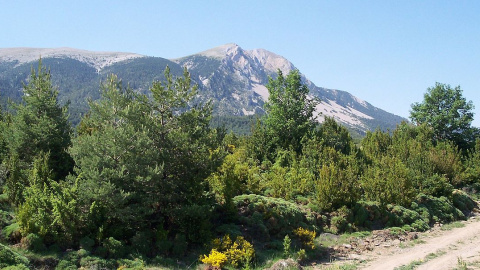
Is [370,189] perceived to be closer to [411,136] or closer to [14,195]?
[14,195]

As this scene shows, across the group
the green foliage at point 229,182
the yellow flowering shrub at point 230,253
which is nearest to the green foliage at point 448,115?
the green foliage at point 229,182

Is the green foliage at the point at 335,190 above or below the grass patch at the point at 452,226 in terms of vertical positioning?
above

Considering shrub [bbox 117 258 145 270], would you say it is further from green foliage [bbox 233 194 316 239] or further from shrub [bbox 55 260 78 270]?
green foliage [bbox 233 194 316 239]

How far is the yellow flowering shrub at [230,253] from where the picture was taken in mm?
12124

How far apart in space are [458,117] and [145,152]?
132 ft

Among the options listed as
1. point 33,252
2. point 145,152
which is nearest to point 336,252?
point 145,152

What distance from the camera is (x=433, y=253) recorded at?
47.5 ft

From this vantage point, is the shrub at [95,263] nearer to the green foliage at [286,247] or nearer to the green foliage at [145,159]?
the green foliage at [145,159]

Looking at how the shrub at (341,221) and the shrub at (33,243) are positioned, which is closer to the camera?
the shrub at (33,243)

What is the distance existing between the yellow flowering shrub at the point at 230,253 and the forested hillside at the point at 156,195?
43mm

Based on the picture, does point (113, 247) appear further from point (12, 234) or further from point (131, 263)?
point (12, 234)

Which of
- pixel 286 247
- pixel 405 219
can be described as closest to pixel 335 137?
pixel 405 219

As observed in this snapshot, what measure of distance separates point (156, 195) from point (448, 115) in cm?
3840

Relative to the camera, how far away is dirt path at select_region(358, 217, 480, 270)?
43.0 ft
